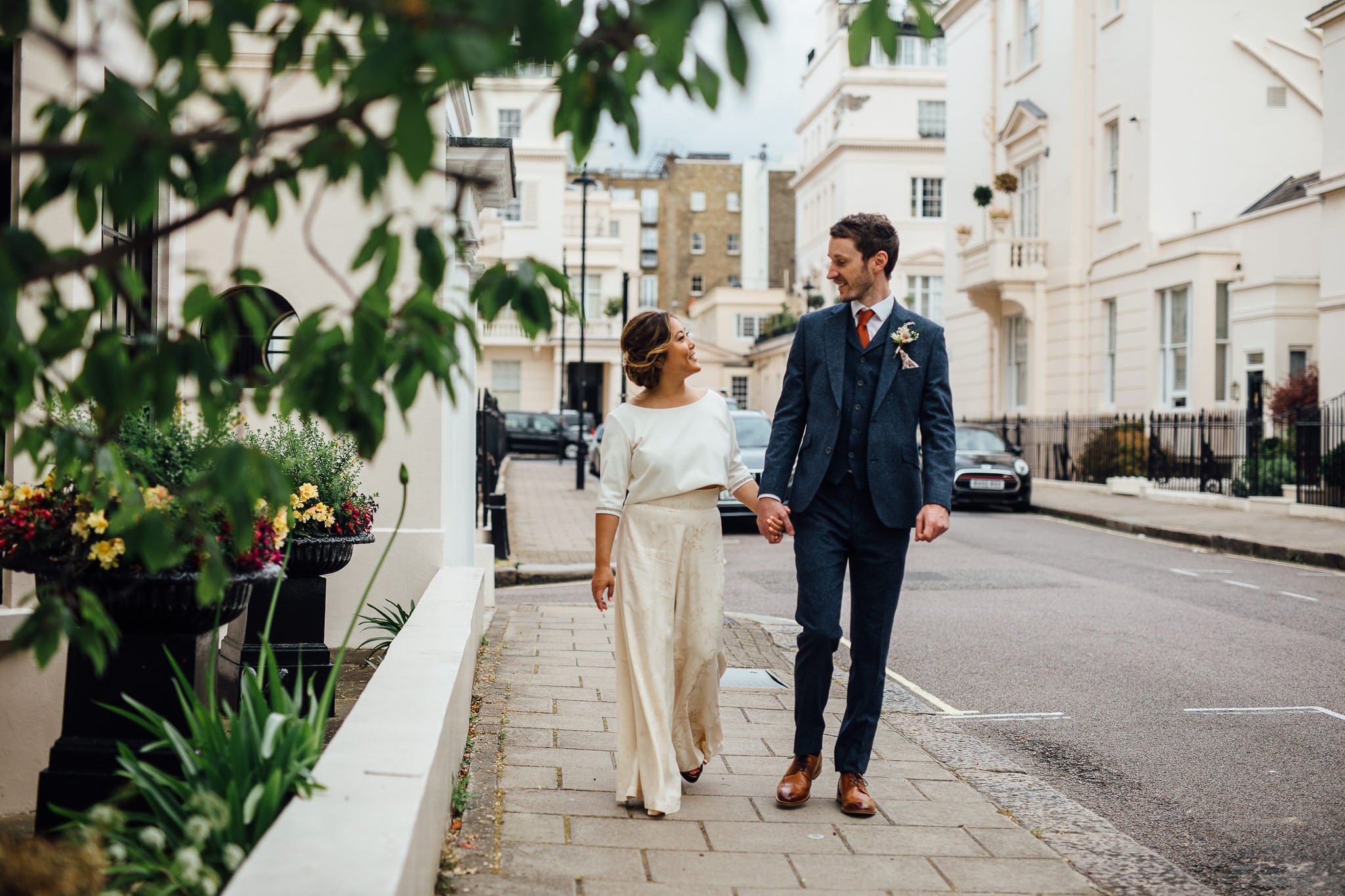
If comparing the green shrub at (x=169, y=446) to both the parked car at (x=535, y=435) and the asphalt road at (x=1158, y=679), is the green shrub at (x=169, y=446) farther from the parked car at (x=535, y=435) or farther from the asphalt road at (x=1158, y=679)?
the parked car at (x=535, y=435)

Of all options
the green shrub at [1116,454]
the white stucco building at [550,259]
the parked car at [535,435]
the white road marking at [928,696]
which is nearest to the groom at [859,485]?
the white road marking at [928,696]

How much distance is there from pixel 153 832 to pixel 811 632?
2.47m

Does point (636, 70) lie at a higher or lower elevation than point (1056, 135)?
lower

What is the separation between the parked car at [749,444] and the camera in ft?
56.7

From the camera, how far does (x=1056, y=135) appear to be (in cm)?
3072

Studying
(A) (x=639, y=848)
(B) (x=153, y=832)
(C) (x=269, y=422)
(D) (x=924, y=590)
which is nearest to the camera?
(B) (x=153, y=832)

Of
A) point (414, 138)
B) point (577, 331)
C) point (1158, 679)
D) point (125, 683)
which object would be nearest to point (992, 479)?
point (1158, 679)

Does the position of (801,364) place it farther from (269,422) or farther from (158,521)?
(269,422)

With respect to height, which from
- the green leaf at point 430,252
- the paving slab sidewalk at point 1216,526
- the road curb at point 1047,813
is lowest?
the road curb at point 1047,813

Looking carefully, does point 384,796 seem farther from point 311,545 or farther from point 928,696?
point 928,696

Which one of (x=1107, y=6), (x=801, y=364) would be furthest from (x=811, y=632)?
(x=1107, y=6)

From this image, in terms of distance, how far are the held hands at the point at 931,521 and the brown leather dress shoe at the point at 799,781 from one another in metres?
0.91

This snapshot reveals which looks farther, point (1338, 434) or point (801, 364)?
point (1338, 434)

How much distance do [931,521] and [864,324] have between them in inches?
31.8
